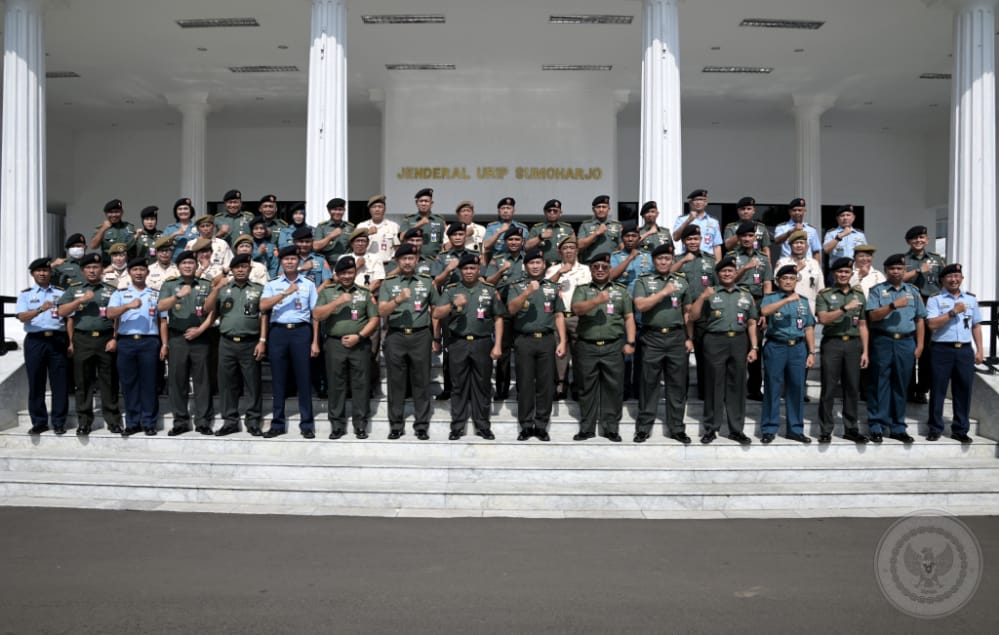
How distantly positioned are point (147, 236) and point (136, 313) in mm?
2459

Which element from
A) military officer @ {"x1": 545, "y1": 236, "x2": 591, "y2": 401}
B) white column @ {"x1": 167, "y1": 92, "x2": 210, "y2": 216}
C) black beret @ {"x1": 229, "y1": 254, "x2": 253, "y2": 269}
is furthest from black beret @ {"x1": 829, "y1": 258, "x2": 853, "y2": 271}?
white column @ {"x1": 167, "y1": 92, "x2": 210, "y2": 216}

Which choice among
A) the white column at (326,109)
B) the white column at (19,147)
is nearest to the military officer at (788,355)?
the white column at (326,109)

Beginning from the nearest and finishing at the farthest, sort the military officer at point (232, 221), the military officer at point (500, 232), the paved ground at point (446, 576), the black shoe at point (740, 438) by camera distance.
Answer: the paved ground at point (446, 576) → the black shoe at point (740, 438) → the military officer at point (500, 232) → the military officer at point (232, 221)

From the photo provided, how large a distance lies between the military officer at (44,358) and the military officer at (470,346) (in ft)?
11.7

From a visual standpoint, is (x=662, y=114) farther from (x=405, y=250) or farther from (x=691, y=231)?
(x=405, y=250)

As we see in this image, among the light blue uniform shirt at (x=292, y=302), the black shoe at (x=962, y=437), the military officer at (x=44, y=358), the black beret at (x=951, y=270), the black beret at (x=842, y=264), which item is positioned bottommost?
the black shoe at (x=962, y=437)

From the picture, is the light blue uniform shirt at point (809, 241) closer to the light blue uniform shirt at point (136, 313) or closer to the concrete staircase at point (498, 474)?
the concrete staircase at point (498, 474)

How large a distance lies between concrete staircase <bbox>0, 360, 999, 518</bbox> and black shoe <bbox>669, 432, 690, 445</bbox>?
0.08 m

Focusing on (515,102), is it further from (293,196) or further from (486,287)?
(486,287)

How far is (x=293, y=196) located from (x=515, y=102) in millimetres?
6689

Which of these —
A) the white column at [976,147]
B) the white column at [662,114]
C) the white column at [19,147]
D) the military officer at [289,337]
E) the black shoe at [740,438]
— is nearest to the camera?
the black shoe at [740,438]

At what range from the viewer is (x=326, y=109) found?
9.85 metres

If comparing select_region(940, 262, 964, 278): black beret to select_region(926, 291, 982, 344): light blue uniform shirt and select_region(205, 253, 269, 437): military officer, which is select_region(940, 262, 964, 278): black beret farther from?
select_region(205, 253, 269, 437): military officer

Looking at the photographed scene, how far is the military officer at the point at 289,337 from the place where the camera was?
283 inches
